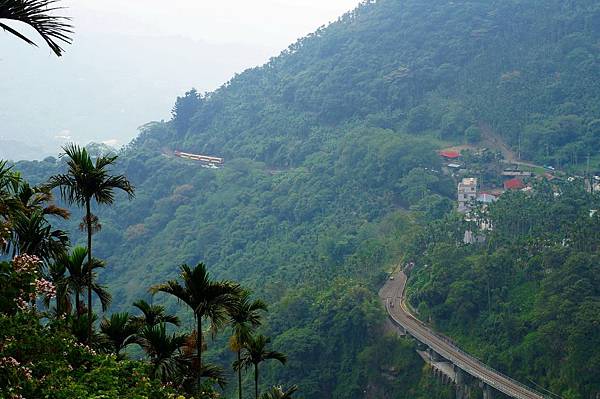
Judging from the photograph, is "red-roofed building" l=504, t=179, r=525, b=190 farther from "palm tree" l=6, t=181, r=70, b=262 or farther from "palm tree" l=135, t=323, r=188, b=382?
"palm tree" l=6, t=181, r=70, b=262

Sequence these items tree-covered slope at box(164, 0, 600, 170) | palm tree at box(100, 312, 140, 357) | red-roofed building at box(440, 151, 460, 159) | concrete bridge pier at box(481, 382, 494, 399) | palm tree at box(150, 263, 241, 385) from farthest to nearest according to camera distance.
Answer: tree-covered slope at box(164, 0, 600, 170) < red-roofed building at box(440, 151, 460, 159) < concrete bridge pier at box(481, 382, 494, 399) < palm tree at box(100, 312, 140, 357) < palm tree at box(150, 263, 241, 385)

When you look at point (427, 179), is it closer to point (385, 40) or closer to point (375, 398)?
point (375, 398)

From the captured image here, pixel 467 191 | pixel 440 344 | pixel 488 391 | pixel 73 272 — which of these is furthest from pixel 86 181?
pixel 467 191

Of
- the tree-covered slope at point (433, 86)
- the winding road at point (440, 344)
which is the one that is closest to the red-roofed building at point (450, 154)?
the tree-covered slope at point (433, 86)

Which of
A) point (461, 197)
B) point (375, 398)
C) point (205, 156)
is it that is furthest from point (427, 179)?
point (205, 156)

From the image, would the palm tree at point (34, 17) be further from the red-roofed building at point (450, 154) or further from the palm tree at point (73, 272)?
the red-roofed building at point (450, 154)

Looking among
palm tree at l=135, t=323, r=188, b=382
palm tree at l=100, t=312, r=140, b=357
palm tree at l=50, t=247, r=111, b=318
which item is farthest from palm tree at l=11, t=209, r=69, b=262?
palm tree at l=135, t=323, r=188, b=382
